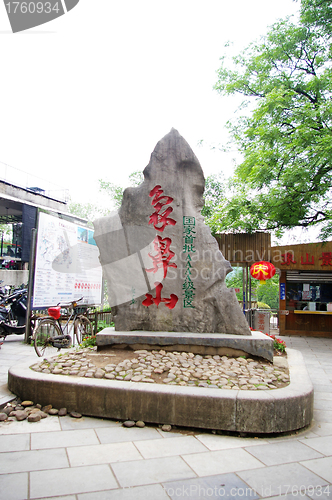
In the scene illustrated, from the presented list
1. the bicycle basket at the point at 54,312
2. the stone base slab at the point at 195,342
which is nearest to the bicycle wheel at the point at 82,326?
the bicycle basket at the point at 54,312

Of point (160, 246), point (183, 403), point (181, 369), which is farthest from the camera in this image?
point (160, 246)

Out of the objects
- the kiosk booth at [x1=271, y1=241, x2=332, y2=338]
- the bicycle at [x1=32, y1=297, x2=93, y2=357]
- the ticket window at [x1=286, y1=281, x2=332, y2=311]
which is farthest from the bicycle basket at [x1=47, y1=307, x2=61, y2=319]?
the ticket window at [x1=286, y1=281, x2=332, y2=311]

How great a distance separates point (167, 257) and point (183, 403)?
259 cm

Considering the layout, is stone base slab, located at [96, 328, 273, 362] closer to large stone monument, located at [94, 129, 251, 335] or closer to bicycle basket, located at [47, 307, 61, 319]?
large stone monument, located at [94, 129, 251, 335]

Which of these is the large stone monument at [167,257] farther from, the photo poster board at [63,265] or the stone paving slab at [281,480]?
the stone paving slab at [281,480]

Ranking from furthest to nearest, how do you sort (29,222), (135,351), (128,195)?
(29,222) < (128,195) < (135,351)

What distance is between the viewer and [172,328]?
17.3 ft

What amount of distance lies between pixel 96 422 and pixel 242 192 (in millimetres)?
8333

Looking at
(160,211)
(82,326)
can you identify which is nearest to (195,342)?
(160,211)

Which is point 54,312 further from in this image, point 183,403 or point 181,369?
point 183,403

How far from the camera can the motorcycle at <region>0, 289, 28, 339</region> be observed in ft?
22.9

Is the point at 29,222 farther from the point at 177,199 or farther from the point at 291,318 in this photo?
the point at 291,318

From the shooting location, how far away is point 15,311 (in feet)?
23.9

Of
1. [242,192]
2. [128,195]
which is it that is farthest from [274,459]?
[242,192]
